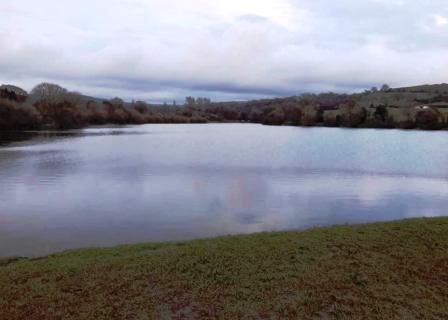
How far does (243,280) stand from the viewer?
18.4 ft

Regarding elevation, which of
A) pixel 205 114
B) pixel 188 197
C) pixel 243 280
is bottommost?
pixel 188 197

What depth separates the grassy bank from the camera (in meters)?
4.81

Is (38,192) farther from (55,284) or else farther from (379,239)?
(379,239)

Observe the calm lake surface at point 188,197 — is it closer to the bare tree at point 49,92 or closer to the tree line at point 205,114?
the tree line at point 205,114

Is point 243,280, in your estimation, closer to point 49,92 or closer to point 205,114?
point 49,92

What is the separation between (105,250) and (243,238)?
2.49 metres

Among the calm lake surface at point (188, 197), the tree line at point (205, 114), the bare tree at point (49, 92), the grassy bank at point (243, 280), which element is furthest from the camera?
the bare tree at point (49, 92)

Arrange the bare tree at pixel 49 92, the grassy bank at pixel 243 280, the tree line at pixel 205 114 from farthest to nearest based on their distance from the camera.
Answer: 1. the bare tree at pixel 49 92
2. the tree line at pixel 205 114
3. the grassy bank at pixel 243 280

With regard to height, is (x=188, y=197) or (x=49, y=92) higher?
(x=49, y=92)

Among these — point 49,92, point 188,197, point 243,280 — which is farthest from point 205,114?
point 243,280

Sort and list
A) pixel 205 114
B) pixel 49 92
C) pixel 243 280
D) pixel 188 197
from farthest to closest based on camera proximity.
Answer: pixel 205 114
pixel 49 92
pixel 188 197
pixel 243 280

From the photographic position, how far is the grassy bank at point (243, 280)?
4809 millimetres

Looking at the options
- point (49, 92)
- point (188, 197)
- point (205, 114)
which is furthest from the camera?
point (205, 114)

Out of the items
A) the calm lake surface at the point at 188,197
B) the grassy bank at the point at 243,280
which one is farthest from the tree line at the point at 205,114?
the grassy bank at the point at 243,280
